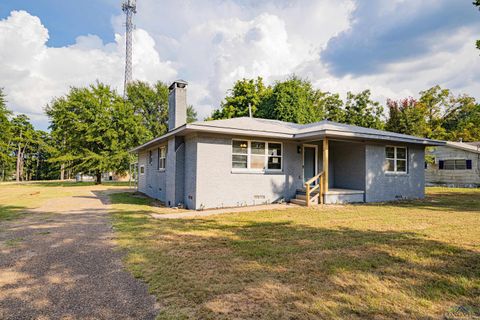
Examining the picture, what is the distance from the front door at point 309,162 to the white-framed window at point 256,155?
1641 millimetres

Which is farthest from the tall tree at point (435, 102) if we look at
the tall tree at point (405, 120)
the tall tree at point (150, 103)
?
the tall tree at point (150, 103)

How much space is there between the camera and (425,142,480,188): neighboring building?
2062 centimetres

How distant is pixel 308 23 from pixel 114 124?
2102cm

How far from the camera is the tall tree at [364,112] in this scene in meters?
30.4

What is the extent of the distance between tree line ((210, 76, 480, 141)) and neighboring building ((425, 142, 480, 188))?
272 cm

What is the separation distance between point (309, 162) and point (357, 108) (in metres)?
22.0

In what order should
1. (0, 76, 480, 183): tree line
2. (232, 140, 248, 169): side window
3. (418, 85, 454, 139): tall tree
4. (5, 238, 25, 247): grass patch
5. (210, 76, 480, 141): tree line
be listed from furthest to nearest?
(418, 85, 454, 139): tall tree
(0, 76, 480, 183): tree line
(210, 76, 480, 141): tree line
(232, 140, 248, 169): side window
(5, 238, 25, 247): grass patch

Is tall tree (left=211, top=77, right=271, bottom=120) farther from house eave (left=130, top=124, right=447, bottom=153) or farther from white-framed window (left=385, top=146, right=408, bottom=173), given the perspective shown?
house eave (left=130, top=124, right=447, bottom=153)

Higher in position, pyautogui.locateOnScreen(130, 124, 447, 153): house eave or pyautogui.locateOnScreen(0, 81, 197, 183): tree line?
pyautogui.locateOnScreen(0, 81, 197, 183): tree line

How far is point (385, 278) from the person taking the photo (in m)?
3.61

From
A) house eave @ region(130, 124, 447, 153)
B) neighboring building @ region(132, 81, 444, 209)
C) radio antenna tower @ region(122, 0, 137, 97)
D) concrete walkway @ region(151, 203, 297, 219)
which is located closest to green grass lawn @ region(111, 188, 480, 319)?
concrete walkway @ region(151, 203, 297, 219)

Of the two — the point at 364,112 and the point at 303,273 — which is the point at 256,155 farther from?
the point at 364,112

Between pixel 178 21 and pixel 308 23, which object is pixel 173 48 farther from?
pixel 308 23

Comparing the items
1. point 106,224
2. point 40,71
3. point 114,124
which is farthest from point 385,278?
point 40,71
